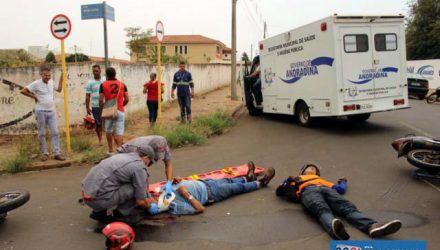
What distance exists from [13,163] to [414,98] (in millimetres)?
21686

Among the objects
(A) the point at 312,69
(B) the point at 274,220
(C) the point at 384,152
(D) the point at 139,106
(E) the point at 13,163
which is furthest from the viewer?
(D) the point at 139,106

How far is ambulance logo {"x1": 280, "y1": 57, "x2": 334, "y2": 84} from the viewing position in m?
11.0

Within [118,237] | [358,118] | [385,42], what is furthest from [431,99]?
[118,237]

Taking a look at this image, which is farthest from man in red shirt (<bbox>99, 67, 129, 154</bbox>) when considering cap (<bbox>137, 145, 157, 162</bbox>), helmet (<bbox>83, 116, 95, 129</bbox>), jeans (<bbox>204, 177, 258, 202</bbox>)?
cap (<bbox>137, 145, 157, 162</bbox>)

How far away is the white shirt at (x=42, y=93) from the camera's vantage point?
27.5 feet

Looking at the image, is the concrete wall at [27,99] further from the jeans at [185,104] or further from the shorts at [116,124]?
the shorts at [116,124]

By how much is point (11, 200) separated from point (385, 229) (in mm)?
4147

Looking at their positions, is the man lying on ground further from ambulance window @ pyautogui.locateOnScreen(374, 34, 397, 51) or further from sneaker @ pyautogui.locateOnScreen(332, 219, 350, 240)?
A: ambulance window @ pyautogui.locateOnScreen(374, 34, 397, 51)

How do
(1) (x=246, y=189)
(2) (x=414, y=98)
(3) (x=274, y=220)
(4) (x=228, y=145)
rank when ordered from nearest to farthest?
(3) (x=274, y=220), (1) (x=246, y=189), (4) (x=228, y=145), (2) (x=414, y=98)

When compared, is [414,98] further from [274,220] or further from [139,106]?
[274,220]

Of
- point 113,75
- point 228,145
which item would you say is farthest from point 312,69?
point 113,75

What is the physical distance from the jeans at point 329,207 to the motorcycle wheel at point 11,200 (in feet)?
11.0

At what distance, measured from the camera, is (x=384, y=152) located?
875 cm

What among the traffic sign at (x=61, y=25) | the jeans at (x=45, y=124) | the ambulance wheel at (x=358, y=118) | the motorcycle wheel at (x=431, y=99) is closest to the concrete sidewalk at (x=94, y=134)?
the jeans at (x=45, y=124)
